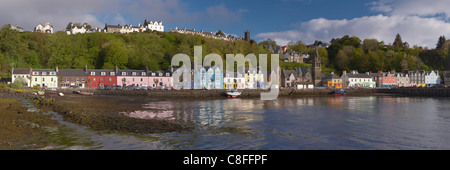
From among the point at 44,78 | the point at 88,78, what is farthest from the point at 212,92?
the point at 44,78

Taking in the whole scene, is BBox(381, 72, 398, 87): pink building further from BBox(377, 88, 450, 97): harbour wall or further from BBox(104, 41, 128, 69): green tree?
BBox(104, 41, 128, 69): green tree

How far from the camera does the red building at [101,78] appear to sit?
74812 millimetres

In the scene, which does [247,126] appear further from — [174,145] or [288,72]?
[288,72]

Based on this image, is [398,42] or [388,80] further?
[398,42]

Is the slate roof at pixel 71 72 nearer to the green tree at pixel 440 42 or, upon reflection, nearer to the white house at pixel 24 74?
the white house at pixel 24 74

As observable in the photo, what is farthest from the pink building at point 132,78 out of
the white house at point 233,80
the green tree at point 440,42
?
the green tree at point 440,42

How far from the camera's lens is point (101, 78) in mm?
75562

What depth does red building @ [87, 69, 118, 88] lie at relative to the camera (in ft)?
245

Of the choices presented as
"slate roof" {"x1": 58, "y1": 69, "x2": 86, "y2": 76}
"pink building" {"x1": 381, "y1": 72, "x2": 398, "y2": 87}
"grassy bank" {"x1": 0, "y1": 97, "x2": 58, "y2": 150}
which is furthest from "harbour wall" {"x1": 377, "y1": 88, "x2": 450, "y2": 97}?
"grassy bank" {"x1": 0, "y1": 97, "x2": 58, "y2": 150}

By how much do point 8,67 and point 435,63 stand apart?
6336 inches

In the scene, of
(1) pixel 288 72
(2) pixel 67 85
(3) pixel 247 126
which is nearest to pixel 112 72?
(2) pixel 67 85

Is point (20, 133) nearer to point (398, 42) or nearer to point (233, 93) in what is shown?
point (233, 93)

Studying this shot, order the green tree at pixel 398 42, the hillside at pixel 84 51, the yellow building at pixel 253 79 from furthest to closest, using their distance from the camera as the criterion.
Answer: the green tree at pixel 398 42 < the yellow building at pixel 253 79 < the hillside at pixel 84 51

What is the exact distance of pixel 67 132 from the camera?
57.4 feet
